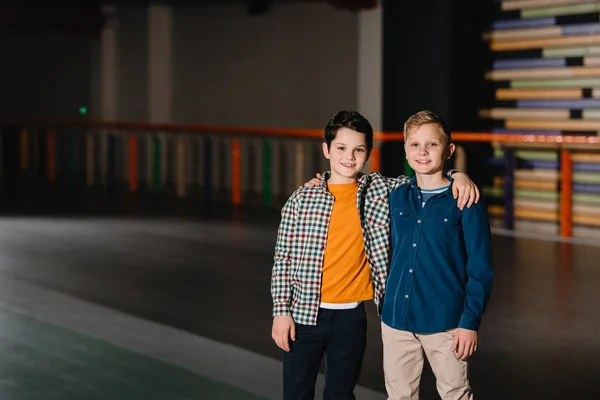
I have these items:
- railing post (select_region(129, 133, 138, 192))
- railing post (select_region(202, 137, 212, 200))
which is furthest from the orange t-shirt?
railing post (select_region(129, 133, 138, 192))

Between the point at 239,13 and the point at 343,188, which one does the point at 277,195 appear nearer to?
the point at 239,13

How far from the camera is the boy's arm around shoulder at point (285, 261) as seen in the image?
175 inches

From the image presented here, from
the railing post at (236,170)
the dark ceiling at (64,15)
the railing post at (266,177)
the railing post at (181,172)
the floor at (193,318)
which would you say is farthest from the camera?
the dark ceiling at (64,15)

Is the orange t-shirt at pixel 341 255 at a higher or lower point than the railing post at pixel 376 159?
higher

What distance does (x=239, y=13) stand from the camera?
18.7 metres

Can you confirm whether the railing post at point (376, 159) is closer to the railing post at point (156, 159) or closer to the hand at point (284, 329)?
the railing post at point (156, 159)

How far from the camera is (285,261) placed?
4.47 meters

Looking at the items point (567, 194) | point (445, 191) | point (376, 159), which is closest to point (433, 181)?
point (445, 191)

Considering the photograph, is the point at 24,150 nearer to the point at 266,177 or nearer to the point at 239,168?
the point at 239,168

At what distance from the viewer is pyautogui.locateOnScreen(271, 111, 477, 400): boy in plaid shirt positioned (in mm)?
4406

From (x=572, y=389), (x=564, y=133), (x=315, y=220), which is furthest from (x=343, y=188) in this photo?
(x=564, y=133)

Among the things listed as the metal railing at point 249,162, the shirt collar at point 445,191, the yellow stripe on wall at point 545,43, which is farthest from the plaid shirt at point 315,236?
the yellow stripe on wall at point 545,43

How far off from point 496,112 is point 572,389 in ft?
25.7

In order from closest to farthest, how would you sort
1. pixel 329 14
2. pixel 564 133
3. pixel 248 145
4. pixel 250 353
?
1. pixel 250 353
2. pixel 564 133
3. pixel 329 14
4. pixel 248 145
